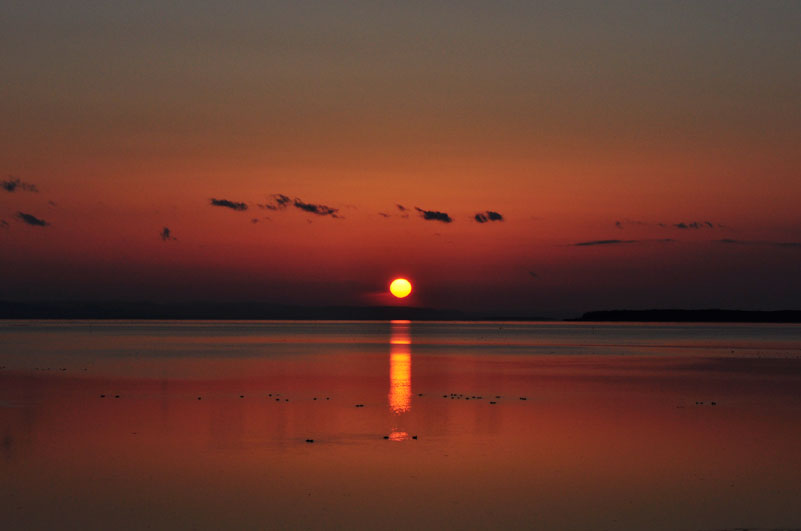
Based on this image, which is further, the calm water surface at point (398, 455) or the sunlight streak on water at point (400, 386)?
the sunlight streak on water at point (400, 386)

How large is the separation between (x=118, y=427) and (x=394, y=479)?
907 centimetres

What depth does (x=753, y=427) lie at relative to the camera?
23.2 m

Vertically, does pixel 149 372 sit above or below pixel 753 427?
above

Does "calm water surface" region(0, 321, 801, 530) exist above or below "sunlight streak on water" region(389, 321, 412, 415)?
below

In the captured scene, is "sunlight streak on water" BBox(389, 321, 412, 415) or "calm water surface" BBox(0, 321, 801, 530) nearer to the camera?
"calm water surface" BBox(0, 321, 801, 530)

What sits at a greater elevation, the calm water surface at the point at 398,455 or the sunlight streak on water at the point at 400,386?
the sunlight streak on water at the point at 400,386

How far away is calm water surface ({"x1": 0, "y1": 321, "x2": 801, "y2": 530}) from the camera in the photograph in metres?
13.9

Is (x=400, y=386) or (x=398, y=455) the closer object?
(x=398, y=455)

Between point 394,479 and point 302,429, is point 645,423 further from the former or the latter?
point 394,479

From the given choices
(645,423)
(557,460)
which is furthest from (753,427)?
(557,460)

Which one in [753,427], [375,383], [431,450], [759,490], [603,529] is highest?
[375,383]

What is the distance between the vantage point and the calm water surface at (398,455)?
13.9m

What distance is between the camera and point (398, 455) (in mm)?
18641

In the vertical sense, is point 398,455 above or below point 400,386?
below
